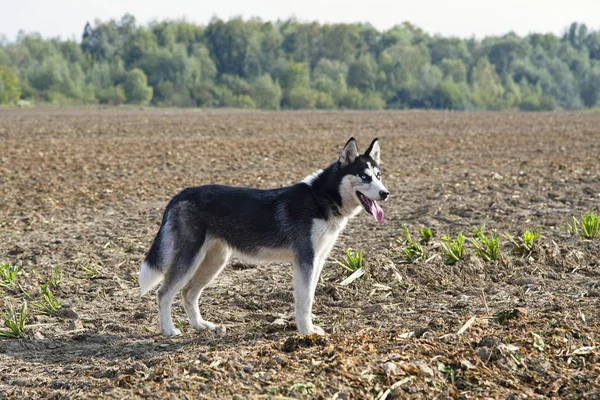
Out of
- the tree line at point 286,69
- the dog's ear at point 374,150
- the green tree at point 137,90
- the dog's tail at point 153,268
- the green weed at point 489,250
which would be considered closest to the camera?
the dog's tail at point 153,268

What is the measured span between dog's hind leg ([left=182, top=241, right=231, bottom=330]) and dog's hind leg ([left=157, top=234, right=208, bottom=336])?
26 cm

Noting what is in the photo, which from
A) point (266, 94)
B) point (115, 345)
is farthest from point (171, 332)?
point (266, 94)

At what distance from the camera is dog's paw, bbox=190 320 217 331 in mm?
7168

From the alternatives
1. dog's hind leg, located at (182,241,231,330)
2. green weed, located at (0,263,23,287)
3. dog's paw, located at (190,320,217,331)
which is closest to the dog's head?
dog's hind leg, located at (182,241,231,330)

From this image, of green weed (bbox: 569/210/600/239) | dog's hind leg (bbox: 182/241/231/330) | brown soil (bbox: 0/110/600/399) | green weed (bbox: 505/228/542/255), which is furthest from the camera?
green weed (bbox: 569/210/600/239)

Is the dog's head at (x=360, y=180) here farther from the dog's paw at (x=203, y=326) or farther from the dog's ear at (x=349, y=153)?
the dog's paw at (x=203, y=326)

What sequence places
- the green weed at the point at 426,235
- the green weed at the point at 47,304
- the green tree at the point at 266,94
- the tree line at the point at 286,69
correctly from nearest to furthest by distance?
the green weed at the point at 47,304, the green weed at the point at 426,235, the green tree at the point at 266,94, the tree line at the point at 286,69

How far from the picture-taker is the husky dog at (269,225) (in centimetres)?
694

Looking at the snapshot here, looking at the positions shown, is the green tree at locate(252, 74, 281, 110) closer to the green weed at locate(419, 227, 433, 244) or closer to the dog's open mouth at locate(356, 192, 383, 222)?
the green weed at locate(419, 227, 433, 244)

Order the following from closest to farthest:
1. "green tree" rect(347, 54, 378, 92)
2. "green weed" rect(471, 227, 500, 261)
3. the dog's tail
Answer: the dog's tail → "green weed" rect(471, 227, 500, 261) → "green tree" rect(347, 54, 378, 92)

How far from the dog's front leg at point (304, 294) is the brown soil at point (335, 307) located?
18 cm

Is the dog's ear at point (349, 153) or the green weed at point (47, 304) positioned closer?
the dog's ear at point (349, 153)

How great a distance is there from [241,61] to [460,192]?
370 feet

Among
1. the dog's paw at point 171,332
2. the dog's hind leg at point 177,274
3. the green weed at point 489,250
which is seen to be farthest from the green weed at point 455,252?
the dog's paw at point 171,332
